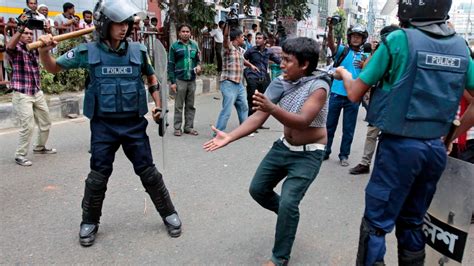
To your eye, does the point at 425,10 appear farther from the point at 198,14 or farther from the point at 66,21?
the point at 198,14

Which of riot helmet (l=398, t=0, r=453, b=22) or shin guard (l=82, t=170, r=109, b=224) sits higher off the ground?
riot helmet (l=398, t=0, r=453, b=22)

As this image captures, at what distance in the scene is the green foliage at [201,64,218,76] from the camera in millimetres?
11892

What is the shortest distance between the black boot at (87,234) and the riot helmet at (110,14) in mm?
1352

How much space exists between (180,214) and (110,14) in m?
1.73

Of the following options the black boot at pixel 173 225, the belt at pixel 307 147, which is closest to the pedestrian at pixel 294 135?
the belt at pixel 307 147

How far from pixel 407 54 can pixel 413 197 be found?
2.48 ft

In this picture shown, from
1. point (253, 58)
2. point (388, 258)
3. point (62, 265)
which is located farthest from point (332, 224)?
point (253, 58)

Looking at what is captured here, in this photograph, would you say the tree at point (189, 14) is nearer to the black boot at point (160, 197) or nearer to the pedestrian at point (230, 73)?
the pedestrian at point (230, 73)

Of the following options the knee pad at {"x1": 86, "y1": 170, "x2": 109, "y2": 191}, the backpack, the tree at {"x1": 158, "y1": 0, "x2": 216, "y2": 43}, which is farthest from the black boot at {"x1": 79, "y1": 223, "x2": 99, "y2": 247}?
the tree at {"x1": 158, "y1": 0, "x2": 216, "y2": 43}

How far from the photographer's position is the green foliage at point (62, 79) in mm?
7629

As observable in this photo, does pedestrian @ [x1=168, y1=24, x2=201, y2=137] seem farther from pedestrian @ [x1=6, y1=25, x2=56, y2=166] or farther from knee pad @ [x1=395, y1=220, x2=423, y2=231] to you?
knee pad @ [x1=395, y1=220, x2=423, y2=231]

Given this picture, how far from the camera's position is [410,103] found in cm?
206

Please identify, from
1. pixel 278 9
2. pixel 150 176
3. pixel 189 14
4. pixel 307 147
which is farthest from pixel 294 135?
pixel 278 9

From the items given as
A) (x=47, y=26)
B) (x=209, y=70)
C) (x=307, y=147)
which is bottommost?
(x=209, y=70)
